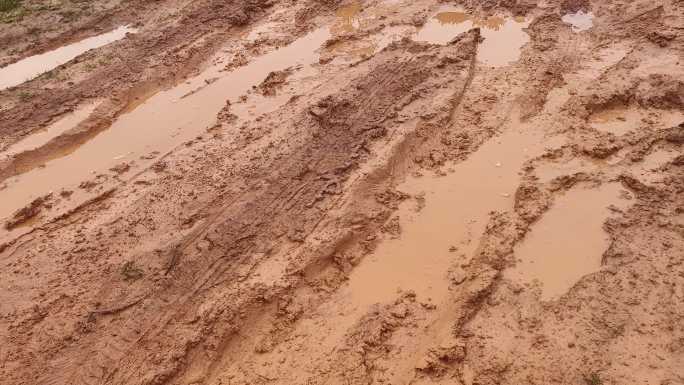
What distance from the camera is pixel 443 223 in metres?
5.82

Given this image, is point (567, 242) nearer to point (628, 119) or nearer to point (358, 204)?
point (358, 204)

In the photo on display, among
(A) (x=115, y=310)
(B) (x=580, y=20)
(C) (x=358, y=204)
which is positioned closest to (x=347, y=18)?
(B) (x=580, y=20)

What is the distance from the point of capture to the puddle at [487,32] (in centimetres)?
851

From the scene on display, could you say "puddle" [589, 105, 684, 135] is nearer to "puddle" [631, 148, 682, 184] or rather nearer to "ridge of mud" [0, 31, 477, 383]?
"puddle" [631, 148, 682, 184]

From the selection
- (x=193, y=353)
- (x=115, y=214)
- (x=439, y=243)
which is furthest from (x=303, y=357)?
(x=115, y=214)

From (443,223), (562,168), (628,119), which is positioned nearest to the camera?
(443,223)

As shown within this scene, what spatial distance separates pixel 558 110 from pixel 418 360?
4.43 m

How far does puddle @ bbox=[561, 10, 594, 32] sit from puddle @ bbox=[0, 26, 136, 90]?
8202 millimetres

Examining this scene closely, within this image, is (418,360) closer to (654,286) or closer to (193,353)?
(193,353)

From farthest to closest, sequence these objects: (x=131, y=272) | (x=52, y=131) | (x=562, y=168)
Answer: (x=52, y=131) → (x=562, y=168) → (x=131, y=272)

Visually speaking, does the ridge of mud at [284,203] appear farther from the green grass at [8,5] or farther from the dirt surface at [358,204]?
the green grass at [8,5]

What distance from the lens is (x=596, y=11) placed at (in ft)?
30.6

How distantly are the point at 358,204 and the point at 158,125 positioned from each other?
11.9ft

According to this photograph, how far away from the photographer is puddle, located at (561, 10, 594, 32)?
9.00m
